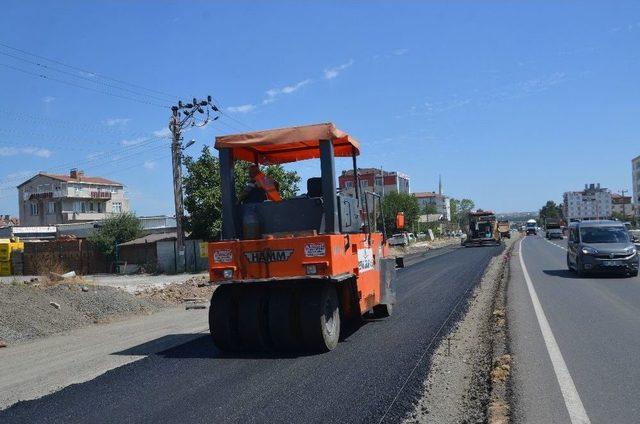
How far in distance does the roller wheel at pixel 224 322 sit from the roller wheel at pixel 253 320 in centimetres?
15

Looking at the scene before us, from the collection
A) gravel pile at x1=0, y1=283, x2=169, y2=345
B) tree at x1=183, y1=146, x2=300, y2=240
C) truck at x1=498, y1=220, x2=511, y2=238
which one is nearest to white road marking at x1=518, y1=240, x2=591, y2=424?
gravel pile at x1=0, y1=283, x2=169, y2=345

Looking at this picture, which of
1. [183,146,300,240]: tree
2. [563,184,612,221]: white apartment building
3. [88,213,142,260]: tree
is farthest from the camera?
[563,184,612,221]: white apartment building

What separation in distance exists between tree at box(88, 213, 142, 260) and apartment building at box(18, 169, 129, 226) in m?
36.1

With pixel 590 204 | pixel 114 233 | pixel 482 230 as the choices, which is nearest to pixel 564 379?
pixel 114 233

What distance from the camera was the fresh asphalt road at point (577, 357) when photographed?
18.2 ft

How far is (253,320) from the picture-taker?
8617mm

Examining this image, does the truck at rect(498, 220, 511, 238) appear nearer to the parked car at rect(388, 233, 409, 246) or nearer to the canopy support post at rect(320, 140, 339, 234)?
the parked car at rect(388, 233, 409, 246)

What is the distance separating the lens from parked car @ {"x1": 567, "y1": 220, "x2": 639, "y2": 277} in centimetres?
1838

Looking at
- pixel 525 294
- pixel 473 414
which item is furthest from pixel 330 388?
pixel 525 294

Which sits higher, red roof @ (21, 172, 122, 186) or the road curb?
red roof @ (21, 172, 122, 186)

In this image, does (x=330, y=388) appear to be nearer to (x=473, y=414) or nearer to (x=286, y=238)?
(x=473, y=414)

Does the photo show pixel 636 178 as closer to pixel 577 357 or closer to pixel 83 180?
pixel 83 180

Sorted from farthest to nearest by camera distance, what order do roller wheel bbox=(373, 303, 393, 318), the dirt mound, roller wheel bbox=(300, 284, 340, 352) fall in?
1. the dirt mound
2. roller wheel bbox=(373, 303, 393, 318)
3. roller wheel bbox=(300, 284, 340, 352)

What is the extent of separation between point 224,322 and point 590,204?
541 ft
